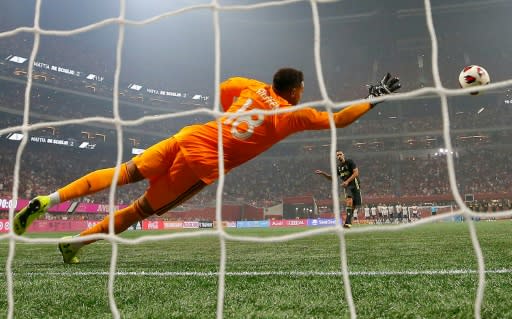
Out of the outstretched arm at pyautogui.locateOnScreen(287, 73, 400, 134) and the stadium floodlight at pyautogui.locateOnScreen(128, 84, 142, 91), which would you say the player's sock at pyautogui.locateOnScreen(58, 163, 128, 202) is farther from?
the stadium floodlight at pyautogui.locateOnScreen(128, 84, 142, 91)

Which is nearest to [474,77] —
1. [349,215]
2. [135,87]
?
[349,215]

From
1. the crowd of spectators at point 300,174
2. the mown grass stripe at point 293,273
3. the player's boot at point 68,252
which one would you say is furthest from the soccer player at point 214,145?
the crowd of spectators at point 300,174

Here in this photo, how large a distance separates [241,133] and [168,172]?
692 mm

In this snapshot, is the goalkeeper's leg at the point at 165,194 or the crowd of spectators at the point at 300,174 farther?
the crowd of spectators at the point at 300,174

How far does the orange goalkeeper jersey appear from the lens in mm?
3154

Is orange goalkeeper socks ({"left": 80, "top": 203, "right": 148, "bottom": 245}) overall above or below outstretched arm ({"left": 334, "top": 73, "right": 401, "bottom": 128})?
below

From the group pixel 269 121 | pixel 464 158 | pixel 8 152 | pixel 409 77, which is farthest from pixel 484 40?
pixel 269 121

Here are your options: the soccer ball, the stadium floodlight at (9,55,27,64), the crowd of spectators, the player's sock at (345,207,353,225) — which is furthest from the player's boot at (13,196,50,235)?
the stadium floodlight at (9,55,27,64)

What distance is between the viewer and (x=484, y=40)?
1368 inches

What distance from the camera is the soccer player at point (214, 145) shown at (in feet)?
10.3

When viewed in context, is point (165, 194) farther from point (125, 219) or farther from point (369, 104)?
point (369, 104)

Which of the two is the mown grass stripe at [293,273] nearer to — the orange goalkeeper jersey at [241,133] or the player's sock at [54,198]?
the player's sock at [54,198]

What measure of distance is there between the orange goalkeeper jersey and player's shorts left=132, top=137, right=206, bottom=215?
0.29 feet

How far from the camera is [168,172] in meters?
3.51
